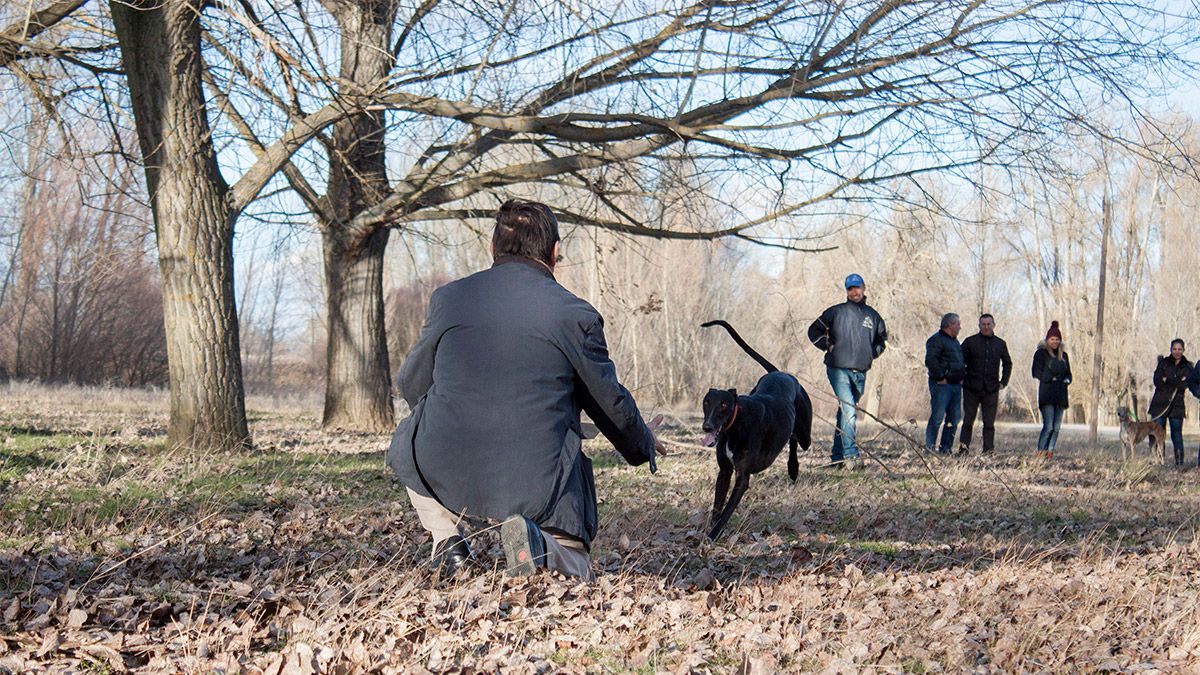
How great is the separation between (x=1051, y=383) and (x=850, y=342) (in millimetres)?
5450

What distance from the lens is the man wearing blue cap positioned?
11.2 m

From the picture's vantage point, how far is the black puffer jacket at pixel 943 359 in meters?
13.8

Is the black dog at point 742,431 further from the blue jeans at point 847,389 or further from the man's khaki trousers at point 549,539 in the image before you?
the man's khaki trousers at point 549,539

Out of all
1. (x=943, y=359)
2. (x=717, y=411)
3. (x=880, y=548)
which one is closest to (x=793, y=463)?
(x=880, y=548)

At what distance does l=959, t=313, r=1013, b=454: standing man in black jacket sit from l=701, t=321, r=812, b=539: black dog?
6.47 meters

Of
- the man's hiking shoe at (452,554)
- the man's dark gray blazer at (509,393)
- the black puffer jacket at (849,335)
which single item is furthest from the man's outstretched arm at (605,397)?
the black puffer jacket at (849,335)

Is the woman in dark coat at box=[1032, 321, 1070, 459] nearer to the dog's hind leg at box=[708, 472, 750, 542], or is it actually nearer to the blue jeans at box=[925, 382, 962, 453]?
the blue jeans at box=[925, 382, 962, 453]

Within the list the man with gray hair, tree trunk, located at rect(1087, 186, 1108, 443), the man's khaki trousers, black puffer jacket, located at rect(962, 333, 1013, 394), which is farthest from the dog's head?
tree trunk, located at rect(1087, 186, 1108, 443)

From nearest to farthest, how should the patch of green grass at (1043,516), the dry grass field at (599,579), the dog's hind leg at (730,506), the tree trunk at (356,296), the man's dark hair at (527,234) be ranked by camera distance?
the dry grass field at (599,579) → the man's dark hair at (527,234) → the dog's hind leg at (730,506) → the patch of green grass at (1043,516) → the tree trunk at (356,296)

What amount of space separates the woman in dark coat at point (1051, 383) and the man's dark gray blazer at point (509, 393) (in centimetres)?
1249

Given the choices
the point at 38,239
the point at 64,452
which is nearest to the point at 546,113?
the point at 64,452

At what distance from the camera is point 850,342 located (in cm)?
1120

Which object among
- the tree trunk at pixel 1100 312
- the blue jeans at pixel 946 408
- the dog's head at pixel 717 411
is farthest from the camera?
the tree trunk at pixel 1100 312

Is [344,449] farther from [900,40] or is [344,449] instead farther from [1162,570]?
[1162,570]
